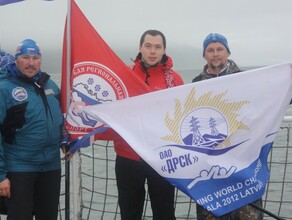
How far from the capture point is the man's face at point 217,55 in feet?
12.2

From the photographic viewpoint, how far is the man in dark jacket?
144 inches

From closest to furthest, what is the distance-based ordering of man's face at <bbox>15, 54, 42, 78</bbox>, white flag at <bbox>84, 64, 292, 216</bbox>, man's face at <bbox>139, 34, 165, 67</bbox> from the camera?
white flag at <bbox>84, 64, 292, 216</bbox>, man's face at <bbox>15, 54, 42, 78</bbox>, man's face at <bbox>139, 34, 165, 67</bbox>

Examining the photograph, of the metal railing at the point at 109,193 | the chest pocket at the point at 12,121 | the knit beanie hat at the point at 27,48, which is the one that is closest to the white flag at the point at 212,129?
the chest pocket at the point at 12,121

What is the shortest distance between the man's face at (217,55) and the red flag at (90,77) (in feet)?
1.80

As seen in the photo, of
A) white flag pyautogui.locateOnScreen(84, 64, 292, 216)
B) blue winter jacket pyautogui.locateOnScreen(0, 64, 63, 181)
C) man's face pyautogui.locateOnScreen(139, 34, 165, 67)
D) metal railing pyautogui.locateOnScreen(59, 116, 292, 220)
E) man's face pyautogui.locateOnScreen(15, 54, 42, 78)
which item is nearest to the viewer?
white flag pyautogui.locateOnScreen(84, 64, 292, 216)

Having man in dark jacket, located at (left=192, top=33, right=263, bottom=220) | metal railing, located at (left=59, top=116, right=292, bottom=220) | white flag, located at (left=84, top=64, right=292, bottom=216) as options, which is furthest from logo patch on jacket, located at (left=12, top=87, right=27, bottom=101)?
man in dark jacket, located at (left=192, top=33, right=263, bottom=220)

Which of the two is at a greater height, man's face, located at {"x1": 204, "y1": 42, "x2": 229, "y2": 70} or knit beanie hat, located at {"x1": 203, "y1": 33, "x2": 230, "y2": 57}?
knit beanie hat, located at {"x1": 203, "y1": 33, "x2": 230, "y2": 57}

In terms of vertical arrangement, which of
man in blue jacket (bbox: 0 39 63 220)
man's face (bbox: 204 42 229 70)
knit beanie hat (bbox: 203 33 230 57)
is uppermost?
knit beanie hat (bbox: 203 33 230 57)

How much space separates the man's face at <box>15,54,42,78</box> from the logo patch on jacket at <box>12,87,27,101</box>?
133 millimetres

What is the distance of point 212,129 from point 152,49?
0.84 m

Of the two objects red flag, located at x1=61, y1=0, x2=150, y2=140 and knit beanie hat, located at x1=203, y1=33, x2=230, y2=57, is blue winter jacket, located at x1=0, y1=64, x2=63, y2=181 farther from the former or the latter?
knit beanie hat, located at x1=203, y1=33, x2=230, y2=57

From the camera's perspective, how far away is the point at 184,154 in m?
3.37

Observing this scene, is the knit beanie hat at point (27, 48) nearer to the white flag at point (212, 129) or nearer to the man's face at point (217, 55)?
the white flag at point (212, 129)

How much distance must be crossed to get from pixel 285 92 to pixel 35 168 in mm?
1994
